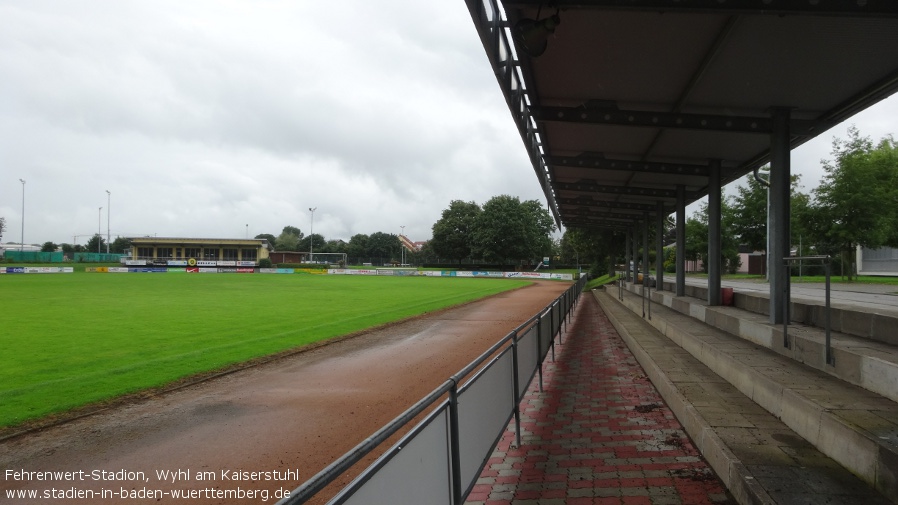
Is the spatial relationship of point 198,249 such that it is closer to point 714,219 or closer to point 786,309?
point 714,219

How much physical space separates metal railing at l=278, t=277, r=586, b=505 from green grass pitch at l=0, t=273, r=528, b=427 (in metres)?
6.20

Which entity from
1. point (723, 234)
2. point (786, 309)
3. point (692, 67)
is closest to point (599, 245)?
point (723, 234)

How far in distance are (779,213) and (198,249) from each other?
102389 millimetres

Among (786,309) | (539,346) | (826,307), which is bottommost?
(539,346)

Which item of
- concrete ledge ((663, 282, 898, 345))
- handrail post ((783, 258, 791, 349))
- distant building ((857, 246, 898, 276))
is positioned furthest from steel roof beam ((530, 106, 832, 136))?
distant building ((857, 246, 898, 276))

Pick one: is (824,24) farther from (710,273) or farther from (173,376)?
(173,376)

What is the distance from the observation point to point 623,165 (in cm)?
1345

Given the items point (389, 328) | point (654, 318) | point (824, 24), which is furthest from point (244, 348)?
point (824, 24)

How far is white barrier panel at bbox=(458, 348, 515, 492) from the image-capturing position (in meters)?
3.54

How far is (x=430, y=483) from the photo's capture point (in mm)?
2777

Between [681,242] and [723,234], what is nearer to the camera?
[681,242]

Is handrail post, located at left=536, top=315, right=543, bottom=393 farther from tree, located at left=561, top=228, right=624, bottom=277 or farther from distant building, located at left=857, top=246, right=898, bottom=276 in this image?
distant building, located at left=857, top=246, right=898, bottom=276

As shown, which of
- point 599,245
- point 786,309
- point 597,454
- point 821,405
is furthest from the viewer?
point 599,245

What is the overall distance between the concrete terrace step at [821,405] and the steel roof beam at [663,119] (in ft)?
10.0
